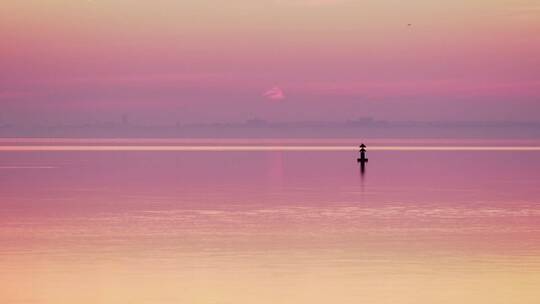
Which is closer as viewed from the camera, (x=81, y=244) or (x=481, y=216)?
(x=81, y=244)

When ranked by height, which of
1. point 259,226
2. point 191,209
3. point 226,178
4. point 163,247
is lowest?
point 163,247

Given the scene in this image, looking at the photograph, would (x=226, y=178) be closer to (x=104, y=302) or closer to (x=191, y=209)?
(x=191, y=209)

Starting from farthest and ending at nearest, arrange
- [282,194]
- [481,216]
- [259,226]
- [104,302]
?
1. [282,194]
2. [481,216]
3. [259,226]
4. [104,302]

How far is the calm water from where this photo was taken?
22.7 meters

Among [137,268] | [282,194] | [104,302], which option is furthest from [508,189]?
[104,302]

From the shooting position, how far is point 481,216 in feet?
136

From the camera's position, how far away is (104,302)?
70.1ft

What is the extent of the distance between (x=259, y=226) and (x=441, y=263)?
10854 millimetres

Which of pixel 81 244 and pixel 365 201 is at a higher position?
pixel 365 201

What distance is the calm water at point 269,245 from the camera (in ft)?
74.6

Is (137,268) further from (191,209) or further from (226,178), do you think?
(226,178)

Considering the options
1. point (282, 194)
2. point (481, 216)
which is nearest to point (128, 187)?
point (282, 194)

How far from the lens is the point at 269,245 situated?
30.9m

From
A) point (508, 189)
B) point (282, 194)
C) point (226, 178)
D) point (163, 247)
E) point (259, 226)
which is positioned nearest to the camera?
point (163, 247)
